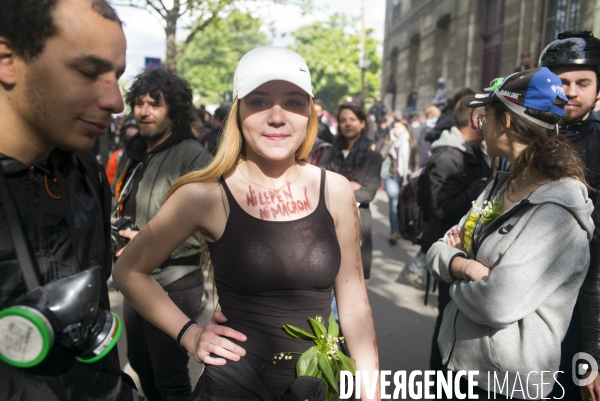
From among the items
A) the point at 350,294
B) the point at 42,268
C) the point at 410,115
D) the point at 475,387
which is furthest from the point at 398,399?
the point at 410,115

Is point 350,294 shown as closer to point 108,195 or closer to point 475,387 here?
point 475,387

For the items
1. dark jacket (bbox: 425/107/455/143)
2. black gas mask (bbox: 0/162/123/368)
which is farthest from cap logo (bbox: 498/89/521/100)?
dark jacket (bbox: 425/107/455/143)

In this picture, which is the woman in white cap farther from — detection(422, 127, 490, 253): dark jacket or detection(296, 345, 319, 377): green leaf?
detection(422, 127, 490, 253): dark jacket

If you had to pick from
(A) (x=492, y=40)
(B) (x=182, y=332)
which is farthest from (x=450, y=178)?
(A) (x=492, y=40)

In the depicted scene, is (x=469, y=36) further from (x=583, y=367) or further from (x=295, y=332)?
(x=295, y=332)

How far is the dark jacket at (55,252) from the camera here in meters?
1.21

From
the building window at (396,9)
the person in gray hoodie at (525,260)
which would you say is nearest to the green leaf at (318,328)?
the person in gray hoodie at (525,260)

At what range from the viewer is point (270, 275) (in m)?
2.05

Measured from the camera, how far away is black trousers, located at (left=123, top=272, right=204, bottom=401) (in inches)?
123

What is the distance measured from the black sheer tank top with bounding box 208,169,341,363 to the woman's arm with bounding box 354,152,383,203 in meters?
3.07

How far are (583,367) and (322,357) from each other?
128 cm

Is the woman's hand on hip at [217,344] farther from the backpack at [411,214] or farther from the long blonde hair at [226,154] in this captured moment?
the backpack at [411,214]

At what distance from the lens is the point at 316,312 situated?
212 centimetres

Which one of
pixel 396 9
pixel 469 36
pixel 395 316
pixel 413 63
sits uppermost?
pixel 396 9
